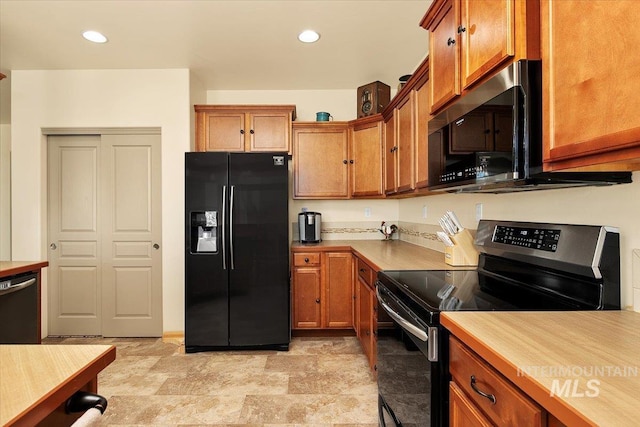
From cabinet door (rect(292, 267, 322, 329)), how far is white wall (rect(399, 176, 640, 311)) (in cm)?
172

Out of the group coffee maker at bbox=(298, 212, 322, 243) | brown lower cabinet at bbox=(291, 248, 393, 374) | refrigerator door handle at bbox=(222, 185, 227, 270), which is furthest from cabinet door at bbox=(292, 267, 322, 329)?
refrigerator door handle at bbox=(222, 185, 227, 270)

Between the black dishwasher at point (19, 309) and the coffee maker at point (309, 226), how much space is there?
2.17 m

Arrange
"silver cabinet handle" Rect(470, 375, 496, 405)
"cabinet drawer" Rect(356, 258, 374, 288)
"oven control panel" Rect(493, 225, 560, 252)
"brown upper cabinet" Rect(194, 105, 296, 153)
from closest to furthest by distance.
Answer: "silver cabinet handle" Rect(470, 375, 496, 405) < "oven control panel" Rect(493, 225, 560, 252) < "cabinet drawer" Rect(356, 258, 374, 288) < "brown upper cabinet" Rect(194, 105, 296, 153)

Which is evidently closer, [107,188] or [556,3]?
[556,3]

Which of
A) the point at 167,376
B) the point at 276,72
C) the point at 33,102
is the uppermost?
the point at 276,72

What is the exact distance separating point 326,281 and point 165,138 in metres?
2.09

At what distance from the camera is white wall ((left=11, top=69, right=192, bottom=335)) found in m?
3.16

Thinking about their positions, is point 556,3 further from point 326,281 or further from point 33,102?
point 33,102

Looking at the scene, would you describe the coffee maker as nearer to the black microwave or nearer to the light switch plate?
the black microwave

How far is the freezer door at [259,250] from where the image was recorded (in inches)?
113

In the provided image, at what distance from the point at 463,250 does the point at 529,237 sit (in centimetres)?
49

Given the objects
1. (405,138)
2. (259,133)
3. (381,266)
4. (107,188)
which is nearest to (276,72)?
(259,133)

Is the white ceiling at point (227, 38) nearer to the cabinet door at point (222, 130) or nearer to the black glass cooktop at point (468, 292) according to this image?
the cabinet door at point (222, 130)

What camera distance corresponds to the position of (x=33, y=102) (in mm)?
3168
